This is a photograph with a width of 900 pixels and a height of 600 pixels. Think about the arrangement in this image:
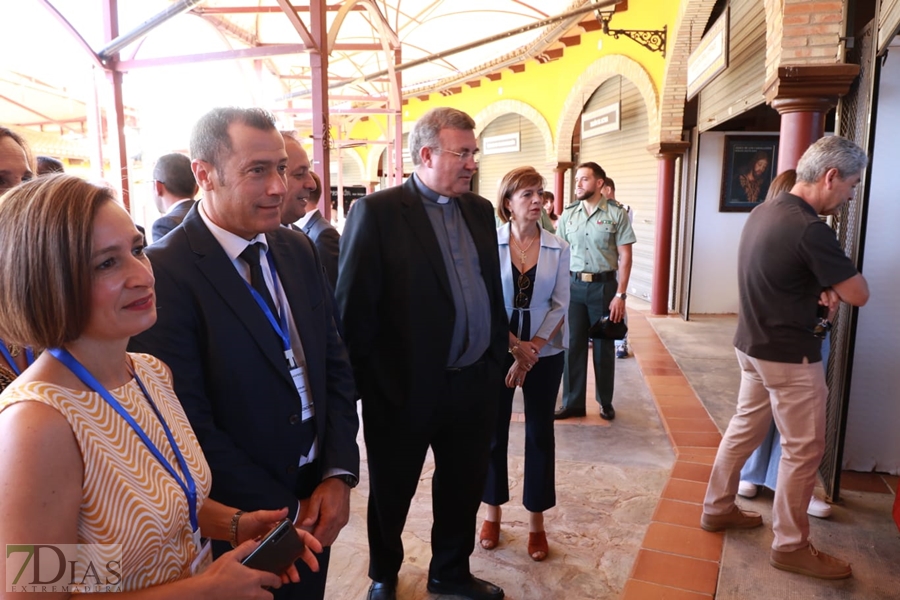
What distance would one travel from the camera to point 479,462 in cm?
223

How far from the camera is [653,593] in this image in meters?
2.31

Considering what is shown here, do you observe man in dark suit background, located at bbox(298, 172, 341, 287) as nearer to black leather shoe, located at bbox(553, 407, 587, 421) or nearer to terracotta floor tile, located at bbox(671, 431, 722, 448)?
black leather shoe, located at bbox(553, 407, 587, 421)

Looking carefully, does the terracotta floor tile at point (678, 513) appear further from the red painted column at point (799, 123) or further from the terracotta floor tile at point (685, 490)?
the red painted column at point (799, 123)

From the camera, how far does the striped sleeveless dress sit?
2.91 ft

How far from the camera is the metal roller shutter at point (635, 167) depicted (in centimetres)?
897

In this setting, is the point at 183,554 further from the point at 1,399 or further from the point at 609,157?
the point at 609,157

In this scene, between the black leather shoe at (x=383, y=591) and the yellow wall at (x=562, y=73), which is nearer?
the black leather shoe at (x=383, y=591)

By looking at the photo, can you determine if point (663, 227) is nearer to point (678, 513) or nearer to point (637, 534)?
point (678, 513)

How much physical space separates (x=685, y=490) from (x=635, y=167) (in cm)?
724

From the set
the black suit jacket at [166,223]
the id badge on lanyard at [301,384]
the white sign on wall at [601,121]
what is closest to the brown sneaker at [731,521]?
the id badge on lanyard at [301,384]

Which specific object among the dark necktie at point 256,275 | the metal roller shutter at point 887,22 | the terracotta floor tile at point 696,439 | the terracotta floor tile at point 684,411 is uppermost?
the metal roller shutter at point 887,22

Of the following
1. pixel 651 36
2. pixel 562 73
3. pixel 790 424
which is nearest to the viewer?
pixel 790 424

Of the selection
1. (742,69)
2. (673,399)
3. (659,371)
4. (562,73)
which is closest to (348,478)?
(673,399)

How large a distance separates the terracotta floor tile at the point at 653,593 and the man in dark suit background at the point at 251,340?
133 centimetres
